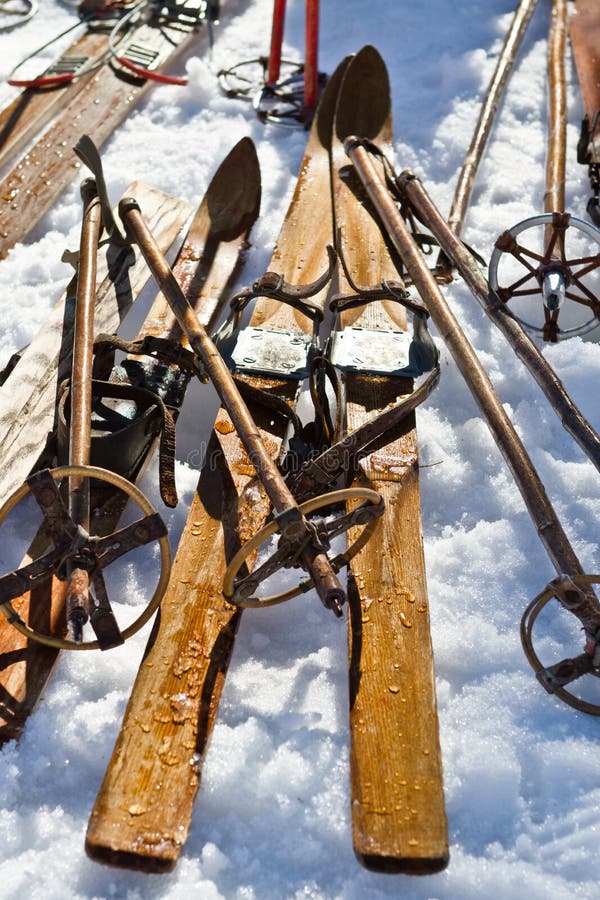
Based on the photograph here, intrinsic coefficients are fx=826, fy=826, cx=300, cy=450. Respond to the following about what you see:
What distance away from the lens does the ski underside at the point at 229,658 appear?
5.92 feet

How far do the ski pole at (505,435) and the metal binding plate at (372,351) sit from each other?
0.20 metres

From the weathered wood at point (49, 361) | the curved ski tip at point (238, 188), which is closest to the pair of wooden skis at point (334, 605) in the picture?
the weathered wood at point (49, 361)

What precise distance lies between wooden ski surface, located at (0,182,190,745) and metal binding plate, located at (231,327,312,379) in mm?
541

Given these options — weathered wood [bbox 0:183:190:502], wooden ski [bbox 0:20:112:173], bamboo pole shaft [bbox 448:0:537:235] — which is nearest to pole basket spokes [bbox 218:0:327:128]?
wooden ski [bbox 0:20:112:173]

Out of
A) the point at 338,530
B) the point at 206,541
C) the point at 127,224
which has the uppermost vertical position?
the point at 127,224

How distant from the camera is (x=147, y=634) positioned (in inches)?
89.3

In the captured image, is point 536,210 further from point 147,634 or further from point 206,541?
point 147,634

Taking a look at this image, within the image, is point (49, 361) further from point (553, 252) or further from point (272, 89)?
point (272, 89)

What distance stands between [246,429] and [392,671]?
2.39 feet

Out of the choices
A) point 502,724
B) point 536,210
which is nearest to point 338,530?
point 502,724

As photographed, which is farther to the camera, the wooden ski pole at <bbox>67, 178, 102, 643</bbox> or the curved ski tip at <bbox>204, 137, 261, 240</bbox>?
the curved ski tip at <bbox>204, 137, 261, 240</bbox>

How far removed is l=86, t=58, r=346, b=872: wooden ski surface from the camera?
1805 millimetres

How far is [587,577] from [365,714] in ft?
2.05

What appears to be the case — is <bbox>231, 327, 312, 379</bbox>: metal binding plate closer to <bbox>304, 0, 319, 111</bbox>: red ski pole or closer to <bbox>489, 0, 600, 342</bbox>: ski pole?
<bbox>489, 0, 600, 342</bbox>: ski pole
